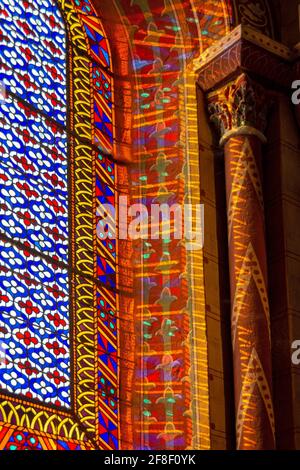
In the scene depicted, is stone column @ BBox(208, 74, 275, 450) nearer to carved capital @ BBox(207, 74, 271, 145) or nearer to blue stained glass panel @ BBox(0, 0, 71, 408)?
carved capital @ BBox(207, 74, 271, 145)

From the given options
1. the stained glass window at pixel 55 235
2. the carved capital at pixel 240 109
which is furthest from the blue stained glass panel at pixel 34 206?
the carved capital at pixel 240 109

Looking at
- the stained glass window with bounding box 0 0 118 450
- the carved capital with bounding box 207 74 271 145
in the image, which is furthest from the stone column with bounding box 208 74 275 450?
the stained glass window with bounding box 0 0 118 450

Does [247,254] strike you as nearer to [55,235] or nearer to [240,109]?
[240,109]

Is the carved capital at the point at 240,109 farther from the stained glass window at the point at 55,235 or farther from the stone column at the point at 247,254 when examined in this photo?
the stained glass window at the point at 55,235

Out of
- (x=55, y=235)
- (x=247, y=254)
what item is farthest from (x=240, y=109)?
(x=55, y=235)

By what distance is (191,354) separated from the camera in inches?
344

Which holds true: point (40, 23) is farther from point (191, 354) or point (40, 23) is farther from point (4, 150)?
point (191, 354)

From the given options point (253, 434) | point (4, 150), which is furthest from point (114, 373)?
point (4, 150)

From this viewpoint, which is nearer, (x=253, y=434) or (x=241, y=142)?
(x=253, y=434)

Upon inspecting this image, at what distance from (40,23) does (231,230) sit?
81.8 inches

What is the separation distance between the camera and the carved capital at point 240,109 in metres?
9.29

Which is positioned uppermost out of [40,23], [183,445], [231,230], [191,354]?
[40,23]

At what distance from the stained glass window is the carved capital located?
0.87 m

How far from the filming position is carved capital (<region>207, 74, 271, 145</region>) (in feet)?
30.5
